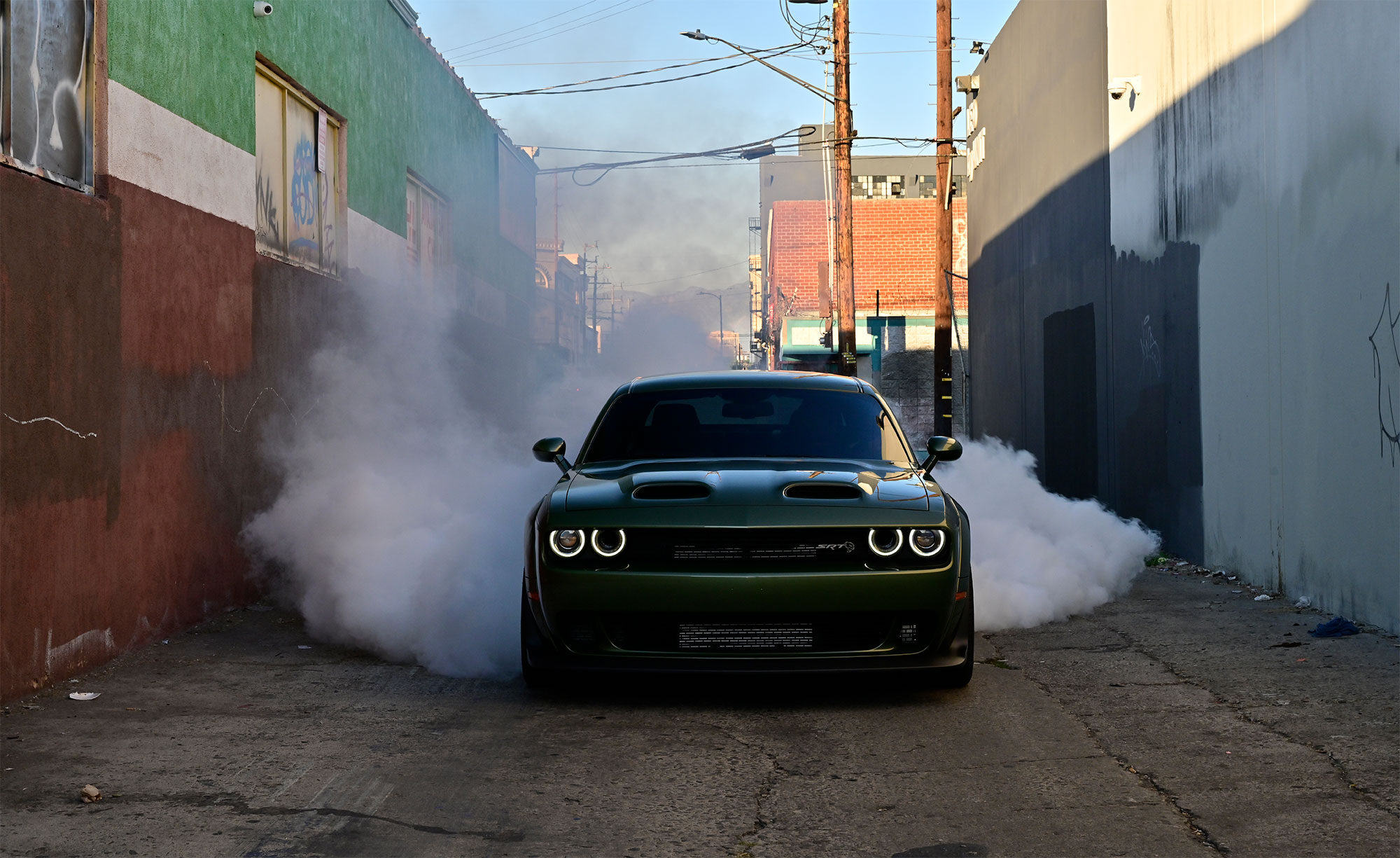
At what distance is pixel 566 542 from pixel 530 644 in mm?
525

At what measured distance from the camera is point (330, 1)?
40.6 ft

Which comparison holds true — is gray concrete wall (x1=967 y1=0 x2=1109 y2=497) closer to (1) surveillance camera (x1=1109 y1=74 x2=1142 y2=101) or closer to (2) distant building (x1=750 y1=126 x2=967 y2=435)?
(1) surveillance camera (x1=1109 y1=74 x2=1142 y2=101)

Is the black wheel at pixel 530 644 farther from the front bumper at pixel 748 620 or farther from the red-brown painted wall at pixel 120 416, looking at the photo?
the red-brown painted wall at pixel 120 416

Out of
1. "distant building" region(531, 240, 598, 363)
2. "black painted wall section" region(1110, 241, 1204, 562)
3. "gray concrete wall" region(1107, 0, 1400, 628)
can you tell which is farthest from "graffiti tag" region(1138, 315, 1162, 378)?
"distant building" region(531, 240, 598, 363)

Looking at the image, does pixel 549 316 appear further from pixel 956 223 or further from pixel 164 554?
pixel 164 554

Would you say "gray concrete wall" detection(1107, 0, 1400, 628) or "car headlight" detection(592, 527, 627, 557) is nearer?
"car headlight" detection(592, 527, 627, 557)

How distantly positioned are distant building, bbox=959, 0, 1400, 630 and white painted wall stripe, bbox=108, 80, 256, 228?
7.13 metres

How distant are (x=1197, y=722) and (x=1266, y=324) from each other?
463cm

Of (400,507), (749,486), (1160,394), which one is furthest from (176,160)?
(1160,394)

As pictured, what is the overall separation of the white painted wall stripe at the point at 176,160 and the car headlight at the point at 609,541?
378 centimetres

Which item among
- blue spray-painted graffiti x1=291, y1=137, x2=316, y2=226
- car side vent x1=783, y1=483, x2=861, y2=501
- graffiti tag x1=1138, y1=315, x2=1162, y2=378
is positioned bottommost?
car side vent x1=783, y1=483, x2=861, y2=501

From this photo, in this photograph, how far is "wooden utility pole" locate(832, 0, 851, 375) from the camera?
22.5m

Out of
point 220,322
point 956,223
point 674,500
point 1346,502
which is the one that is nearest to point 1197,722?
point 674,500

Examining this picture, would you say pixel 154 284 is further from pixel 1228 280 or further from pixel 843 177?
pixel 843 177
